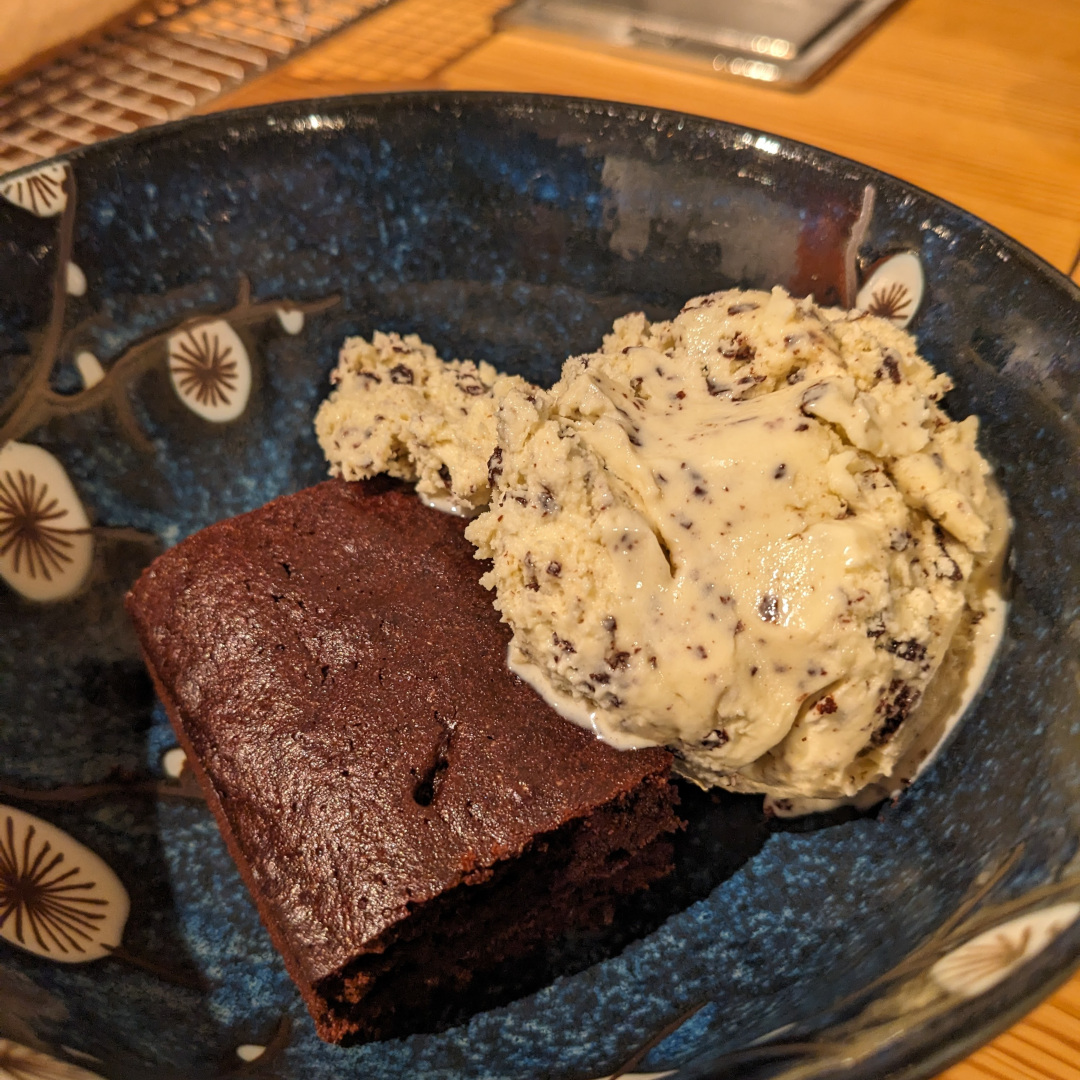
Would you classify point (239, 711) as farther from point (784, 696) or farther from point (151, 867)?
point (784, 696)

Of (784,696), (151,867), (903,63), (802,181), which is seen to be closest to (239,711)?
(151,867)

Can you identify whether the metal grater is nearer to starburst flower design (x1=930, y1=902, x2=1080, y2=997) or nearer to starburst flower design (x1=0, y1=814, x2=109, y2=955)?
starburst flower design (x1=0, y1=814, x2=109, y2=955)

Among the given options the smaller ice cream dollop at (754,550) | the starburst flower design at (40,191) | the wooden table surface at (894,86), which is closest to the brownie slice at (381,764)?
the smaller ice cream dollop at (754,550)

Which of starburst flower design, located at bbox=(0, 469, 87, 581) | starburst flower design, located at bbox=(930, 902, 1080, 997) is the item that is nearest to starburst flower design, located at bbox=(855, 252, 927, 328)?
starburst flower design, located at bbox=(930, 902, 1080, 997)

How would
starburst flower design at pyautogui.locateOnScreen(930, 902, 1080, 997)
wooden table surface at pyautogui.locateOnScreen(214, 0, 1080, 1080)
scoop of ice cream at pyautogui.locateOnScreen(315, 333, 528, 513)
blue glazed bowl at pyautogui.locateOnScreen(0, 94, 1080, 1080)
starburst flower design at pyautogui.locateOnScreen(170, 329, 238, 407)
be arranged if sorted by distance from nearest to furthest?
starburst flower design at pyautogui.locateOnScreen(930, 902, 1080, 997) → blue glazed bowl at pyautogui.locateOnScreen(0, 94, 1080, 1080) → scoop of ice cream at pyautogui.locateOnScreen(315, 333, 528, 513) → starburst flower design at pyautogui.locateOnScreen(170, 329, 238, 407) → wooden table surface at pyautogui.locateOnScreen(214, 0, 1080, 1080)

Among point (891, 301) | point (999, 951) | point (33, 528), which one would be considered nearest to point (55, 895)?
point (33, 528)
